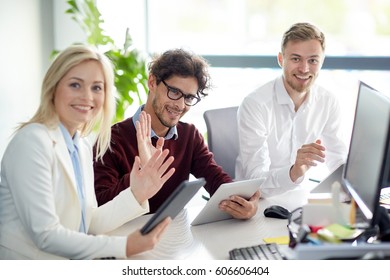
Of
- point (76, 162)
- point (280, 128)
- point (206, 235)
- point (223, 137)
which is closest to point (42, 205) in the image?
point (76, 162)

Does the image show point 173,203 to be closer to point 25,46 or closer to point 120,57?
point 120,57

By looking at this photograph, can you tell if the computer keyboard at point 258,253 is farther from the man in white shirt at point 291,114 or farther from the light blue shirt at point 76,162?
the man in white shirt at point 291,114

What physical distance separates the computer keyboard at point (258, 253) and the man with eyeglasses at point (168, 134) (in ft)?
1.04

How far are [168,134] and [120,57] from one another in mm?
1617

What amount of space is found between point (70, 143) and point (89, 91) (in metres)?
0.18

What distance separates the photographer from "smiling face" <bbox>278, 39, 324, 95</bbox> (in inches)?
108

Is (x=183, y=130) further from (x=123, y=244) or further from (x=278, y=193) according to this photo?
(x=123, y=244)

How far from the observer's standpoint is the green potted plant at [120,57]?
3.85m

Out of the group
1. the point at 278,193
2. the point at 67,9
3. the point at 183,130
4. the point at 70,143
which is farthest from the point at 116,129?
the point at 67,9

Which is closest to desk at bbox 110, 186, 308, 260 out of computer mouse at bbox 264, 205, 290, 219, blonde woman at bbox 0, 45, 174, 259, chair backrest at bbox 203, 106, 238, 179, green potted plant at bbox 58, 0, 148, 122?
computer mouse at bbox 264, 205, 290, 219

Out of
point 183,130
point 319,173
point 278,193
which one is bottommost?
point 319,173

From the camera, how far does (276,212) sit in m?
2.09

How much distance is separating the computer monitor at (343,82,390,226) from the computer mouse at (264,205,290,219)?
25 cm
